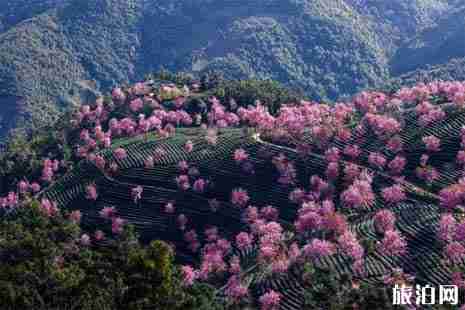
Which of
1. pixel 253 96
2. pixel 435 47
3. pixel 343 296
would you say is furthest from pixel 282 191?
pixel 435 47

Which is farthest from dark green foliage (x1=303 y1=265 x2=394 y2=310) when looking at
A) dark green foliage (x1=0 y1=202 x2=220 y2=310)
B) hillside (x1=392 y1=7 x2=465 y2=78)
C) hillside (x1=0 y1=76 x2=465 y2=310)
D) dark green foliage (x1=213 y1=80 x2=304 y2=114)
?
hillside (x1=392 y1=7 x2=465 y2=78)

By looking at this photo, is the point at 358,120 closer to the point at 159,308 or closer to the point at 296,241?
the point at 296,241

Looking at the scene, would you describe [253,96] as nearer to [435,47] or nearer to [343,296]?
[343,296]

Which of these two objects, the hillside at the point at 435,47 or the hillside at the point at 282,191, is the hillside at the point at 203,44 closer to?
the hillside at the point at 435,47

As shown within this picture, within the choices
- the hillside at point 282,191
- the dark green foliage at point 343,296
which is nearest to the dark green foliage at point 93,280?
the hillside at point 282,191

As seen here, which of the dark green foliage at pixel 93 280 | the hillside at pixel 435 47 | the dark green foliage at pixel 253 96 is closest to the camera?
the dark green foliage at pixel 93 280

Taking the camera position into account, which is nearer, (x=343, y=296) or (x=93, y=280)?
(x=343, y=296)
